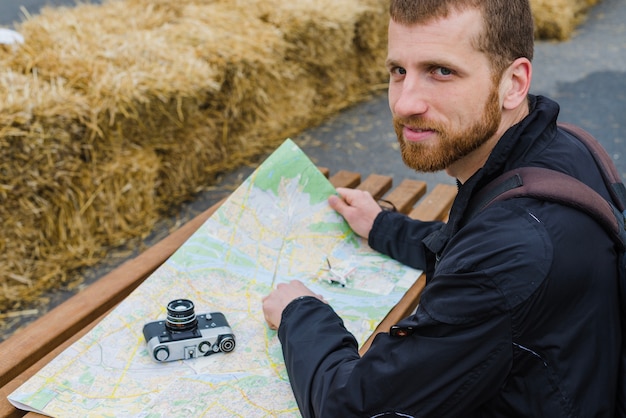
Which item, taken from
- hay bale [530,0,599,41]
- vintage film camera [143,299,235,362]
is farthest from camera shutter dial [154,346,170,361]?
hay bale [530,0,599,41]

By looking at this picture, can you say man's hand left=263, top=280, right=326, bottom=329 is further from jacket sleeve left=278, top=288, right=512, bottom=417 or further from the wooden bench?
jacket sleeve left=278, top=288, right=512, bottom=417

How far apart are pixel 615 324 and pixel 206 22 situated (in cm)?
446

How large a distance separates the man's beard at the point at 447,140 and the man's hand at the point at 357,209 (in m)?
0.81

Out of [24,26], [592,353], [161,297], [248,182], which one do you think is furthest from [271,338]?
[24,26]

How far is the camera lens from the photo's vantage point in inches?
84.0

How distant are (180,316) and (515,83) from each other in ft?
3.58

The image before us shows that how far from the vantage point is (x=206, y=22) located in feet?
18.4

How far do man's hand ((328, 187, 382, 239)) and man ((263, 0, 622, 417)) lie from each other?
28.5 inches

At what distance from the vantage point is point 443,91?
6.11 feet

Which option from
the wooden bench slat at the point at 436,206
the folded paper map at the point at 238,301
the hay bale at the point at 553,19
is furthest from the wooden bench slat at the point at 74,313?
the hay bale at the point at 553,19

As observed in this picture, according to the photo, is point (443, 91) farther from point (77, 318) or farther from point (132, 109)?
point (132, 109)

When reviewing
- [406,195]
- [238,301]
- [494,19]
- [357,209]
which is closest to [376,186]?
[406,195]

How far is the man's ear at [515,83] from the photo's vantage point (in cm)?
190

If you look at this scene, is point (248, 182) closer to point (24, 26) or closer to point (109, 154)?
point (109, 154)
